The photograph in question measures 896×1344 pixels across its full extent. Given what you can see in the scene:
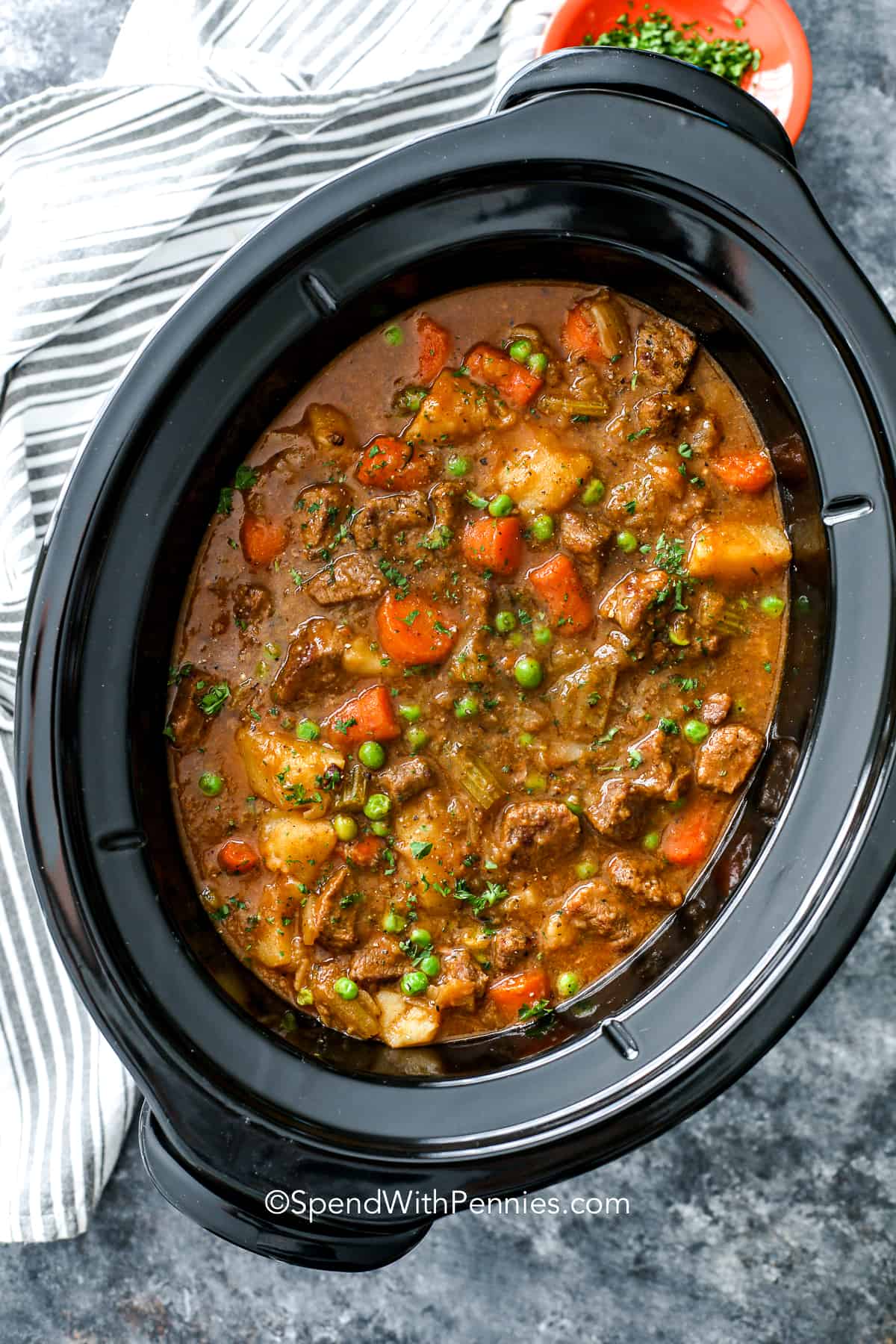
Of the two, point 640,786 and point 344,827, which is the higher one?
point 344,827

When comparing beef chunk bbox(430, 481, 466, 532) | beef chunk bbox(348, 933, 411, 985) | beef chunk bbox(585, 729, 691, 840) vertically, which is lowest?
beef chunk bbox(348, 933, 411, 985)

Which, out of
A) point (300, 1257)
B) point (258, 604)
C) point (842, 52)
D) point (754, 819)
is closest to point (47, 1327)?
point (300, 1257)

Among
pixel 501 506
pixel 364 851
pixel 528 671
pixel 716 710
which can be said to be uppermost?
pixel 501 506

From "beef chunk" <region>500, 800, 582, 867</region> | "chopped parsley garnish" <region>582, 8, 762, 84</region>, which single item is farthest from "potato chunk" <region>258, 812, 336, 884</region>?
"chopped parsley garnish" <region>582, 8, 762, 84</region>

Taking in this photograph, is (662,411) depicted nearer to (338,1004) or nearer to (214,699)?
(214,699)

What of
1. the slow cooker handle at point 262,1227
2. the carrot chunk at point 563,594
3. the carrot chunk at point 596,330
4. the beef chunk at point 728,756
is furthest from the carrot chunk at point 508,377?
the slow cooker handle at point 262,1227

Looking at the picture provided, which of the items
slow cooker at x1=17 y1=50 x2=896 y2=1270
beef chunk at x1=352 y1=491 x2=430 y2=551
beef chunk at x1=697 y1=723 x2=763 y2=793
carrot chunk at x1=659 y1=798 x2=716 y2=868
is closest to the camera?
slow cooker at x1=17 y1=50 x2=896 y2=1270

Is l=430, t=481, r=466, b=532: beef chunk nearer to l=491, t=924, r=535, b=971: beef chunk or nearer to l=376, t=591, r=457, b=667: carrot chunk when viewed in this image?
l=376, t=591, r=457, b=667: carrot chunk

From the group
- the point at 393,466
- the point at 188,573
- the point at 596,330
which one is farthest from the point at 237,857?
the point at 596,330
